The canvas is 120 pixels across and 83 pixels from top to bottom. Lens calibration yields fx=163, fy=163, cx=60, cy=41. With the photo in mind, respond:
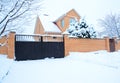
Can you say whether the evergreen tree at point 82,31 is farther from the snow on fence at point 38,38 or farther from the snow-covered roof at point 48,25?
the snow-covered roof at point 48,25

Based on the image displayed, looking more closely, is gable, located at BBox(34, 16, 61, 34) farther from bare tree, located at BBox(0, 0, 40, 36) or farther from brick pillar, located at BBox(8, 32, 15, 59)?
bare tree, located at BBox(0, 0, 40, 36)

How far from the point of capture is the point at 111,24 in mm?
37719

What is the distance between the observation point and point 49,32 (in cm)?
2423

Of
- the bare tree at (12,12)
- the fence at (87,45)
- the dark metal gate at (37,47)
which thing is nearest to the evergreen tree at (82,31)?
the fence at (87,45)

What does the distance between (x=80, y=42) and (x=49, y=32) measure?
9.25 metres

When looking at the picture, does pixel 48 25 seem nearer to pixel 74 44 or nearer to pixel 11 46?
pixel 74 44

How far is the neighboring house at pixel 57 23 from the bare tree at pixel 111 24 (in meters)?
12.3

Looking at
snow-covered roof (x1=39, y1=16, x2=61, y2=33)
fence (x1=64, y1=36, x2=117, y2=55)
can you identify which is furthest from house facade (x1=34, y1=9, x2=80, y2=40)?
fence (x1=64, y1=36, x2=117, y2=55)

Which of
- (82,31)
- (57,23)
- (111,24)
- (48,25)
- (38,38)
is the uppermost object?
(111,24)

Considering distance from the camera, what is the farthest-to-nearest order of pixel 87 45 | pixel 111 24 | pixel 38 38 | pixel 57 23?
pixel 111 24, pixel 57 23, pixel 87 45, pixel 38 38

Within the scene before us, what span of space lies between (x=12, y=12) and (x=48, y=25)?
1961 cm

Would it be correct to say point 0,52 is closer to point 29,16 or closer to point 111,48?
point 29,16

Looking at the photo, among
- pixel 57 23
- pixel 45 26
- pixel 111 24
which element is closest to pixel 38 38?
pixel 45 26

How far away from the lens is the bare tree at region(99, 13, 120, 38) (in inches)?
1423
